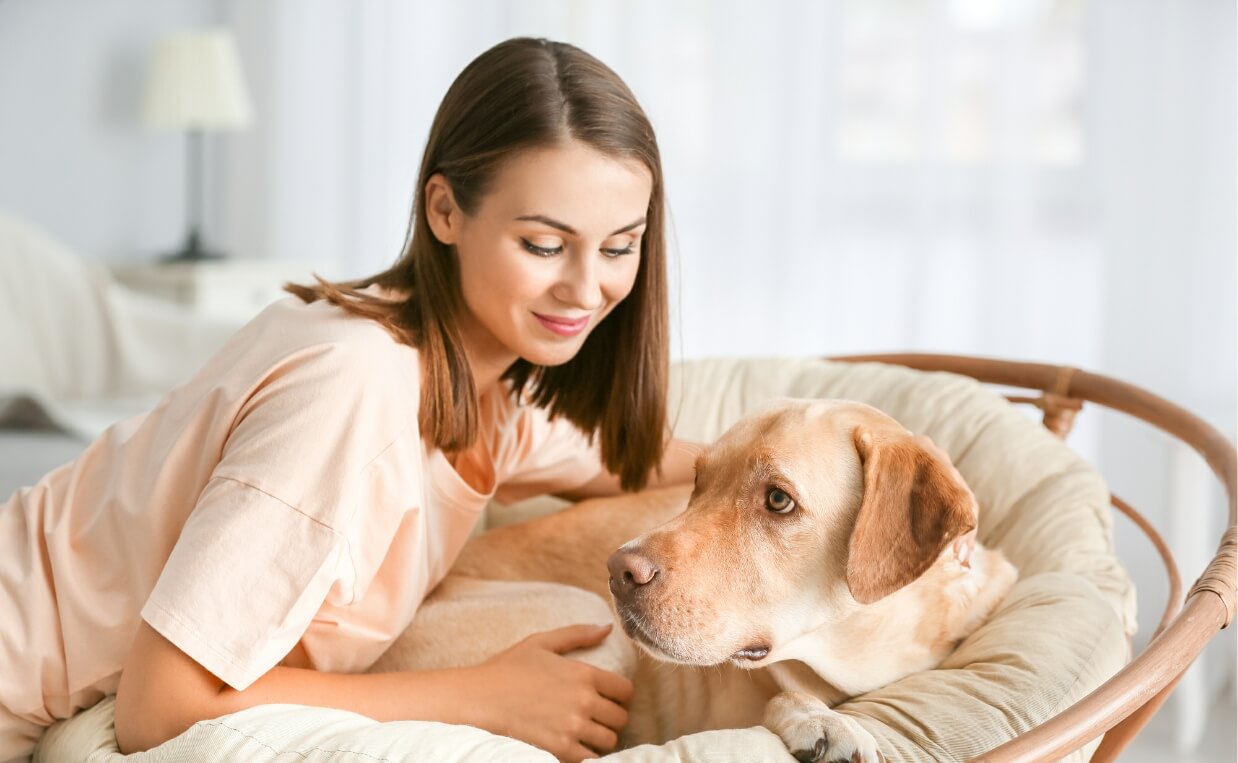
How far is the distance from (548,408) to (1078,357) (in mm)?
2040

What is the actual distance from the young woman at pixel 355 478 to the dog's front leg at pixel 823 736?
0.31 meters

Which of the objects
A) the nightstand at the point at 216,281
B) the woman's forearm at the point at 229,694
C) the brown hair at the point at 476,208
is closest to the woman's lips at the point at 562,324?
the brown hair at the point at 476,208

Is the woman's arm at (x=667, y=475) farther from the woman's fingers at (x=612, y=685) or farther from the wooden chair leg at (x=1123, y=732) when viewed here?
the wooden chair leg at (x=1123, y=732)

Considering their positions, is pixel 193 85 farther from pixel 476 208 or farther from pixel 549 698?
pixel 549 698

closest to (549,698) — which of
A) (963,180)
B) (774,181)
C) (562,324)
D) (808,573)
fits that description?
(808,573)

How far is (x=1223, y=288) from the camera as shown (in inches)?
125

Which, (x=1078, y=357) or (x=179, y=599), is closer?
(x=179, y=599)

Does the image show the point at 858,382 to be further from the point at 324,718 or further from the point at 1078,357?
the point at 1078,357

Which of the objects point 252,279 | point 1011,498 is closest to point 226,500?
point 1011,498

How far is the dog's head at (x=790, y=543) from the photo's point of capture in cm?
133

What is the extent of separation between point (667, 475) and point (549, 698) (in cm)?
62

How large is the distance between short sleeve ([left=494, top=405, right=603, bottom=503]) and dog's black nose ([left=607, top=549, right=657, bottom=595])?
600 millimetres

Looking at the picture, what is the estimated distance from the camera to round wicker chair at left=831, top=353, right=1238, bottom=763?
3.79 ft

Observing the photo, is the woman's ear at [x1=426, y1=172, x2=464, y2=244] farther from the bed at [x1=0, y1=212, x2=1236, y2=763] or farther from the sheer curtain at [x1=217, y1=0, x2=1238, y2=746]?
the sheer curtain at [x1=217, y1=0, x2=1238, y2=746]
